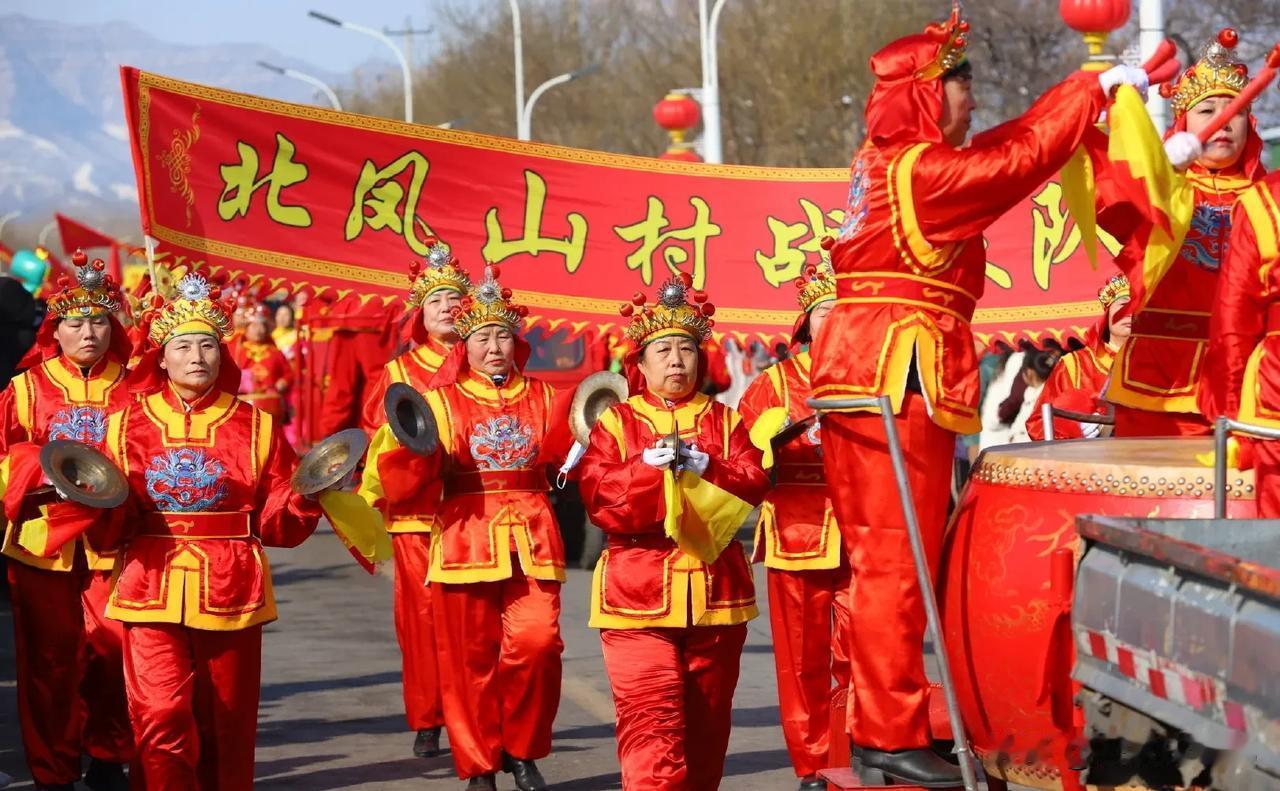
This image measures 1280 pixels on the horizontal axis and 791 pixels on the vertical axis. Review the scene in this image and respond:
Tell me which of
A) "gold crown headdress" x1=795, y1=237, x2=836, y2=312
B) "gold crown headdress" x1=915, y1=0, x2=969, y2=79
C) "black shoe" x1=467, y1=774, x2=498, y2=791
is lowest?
"black shoe" x1=467, y1=774, x2=498, y2=791

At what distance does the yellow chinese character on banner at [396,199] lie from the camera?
9.48m

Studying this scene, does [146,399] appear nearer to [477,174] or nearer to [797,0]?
[477,174]

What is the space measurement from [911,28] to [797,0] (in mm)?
3595

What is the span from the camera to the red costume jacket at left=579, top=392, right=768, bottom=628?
23.6ft

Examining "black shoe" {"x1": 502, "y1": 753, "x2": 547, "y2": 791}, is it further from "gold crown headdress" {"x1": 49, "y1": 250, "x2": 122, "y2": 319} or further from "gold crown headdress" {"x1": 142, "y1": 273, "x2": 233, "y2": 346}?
"gold crown headdress" {"x1": 49, "y1": 250, "x2": 122, "y2": 319}

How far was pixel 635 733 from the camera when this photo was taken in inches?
283

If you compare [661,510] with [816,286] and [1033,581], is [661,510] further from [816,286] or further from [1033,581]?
[1033,581]

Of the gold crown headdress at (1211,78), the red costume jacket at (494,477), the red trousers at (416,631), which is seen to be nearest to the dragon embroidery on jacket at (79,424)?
the red costume jacket at (494,477)

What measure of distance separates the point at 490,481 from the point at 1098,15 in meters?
4.14

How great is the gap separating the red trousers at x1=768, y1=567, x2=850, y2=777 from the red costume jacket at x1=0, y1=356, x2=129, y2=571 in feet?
8.09

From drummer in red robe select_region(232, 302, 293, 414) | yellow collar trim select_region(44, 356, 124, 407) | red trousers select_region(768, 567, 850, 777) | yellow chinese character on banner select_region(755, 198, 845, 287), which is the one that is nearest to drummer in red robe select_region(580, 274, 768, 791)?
red trousers select_region(768, 567, 850, 777)

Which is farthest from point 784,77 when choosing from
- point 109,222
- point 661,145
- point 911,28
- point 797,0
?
point 109,222

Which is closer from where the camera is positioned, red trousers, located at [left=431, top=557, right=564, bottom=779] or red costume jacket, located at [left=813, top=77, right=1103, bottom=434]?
→ red costume jacket, located at [left=813, top=77, right=1103, bottom=434]

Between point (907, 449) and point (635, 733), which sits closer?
point (907, 449)
